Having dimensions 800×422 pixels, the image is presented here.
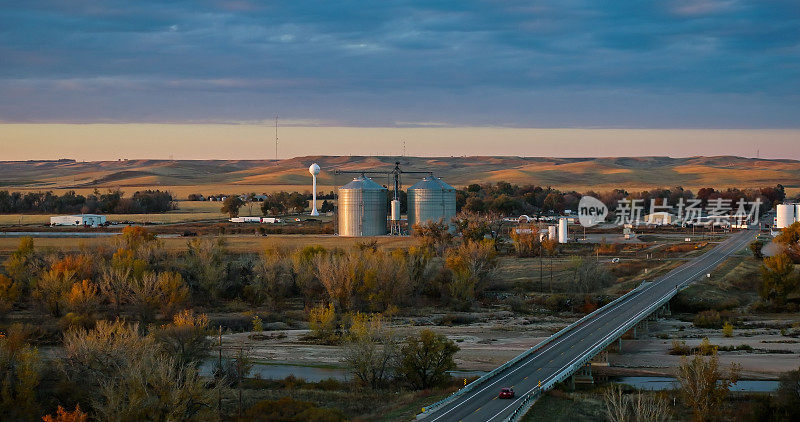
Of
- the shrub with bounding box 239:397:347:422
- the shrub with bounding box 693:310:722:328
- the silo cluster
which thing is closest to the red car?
the shrub with bounding box 239:397:347:422

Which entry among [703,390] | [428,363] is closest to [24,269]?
[428,363]

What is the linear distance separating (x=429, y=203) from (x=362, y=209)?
7.68 m

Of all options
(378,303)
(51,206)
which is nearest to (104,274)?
(378,303)

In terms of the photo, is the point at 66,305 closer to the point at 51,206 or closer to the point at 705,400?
the point at 705,400

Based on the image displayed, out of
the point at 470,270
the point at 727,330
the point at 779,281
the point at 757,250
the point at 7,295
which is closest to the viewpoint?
the point at 727,330

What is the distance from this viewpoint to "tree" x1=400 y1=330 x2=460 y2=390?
120 feet

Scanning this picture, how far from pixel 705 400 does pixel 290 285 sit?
3772cm

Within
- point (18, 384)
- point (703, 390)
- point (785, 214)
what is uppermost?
point (785, 214)

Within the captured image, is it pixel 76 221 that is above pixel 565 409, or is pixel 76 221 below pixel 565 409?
above

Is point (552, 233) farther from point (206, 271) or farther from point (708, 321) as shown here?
point (206, 271)

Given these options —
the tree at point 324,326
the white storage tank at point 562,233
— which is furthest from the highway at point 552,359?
the white storage tank at point 562,233

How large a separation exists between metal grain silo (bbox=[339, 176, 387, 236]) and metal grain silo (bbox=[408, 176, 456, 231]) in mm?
3351

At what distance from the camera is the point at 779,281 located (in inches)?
2370

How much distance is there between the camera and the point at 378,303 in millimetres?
59469
